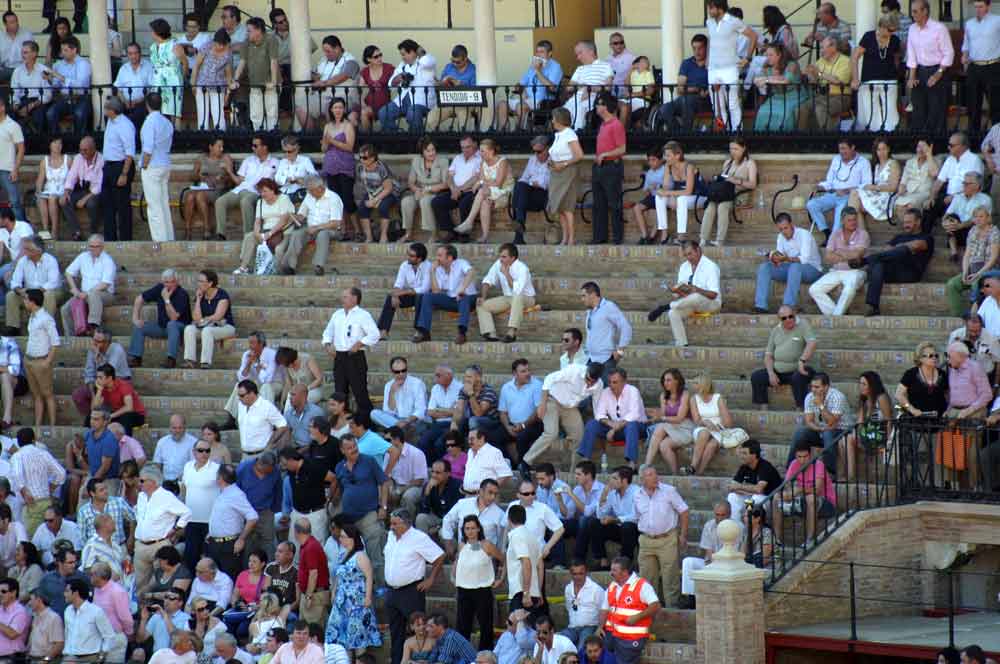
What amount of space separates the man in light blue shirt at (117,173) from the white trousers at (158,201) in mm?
229

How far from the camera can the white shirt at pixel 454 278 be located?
84.1 feet

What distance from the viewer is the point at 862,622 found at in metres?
21.5

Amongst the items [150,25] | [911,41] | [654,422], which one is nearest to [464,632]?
[654,422]

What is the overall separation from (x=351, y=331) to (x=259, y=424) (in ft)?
5.06

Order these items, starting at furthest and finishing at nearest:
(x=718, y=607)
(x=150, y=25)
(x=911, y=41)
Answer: (x=150, y=25) → (x=911, y=41) → (x=718, y=607)

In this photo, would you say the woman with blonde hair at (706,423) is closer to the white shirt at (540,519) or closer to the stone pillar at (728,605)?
the white shirt at (540,519)

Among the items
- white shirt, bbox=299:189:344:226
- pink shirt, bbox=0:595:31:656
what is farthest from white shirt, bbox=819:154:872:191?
pink shirt, bbox=0:595:31:656

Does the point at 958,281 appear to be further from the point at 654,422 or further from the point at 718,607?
the point at 718,607

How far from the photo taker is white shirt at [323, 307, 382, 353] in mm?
24766

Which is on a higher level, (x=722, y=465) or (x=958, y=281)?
(x=958, y=281)

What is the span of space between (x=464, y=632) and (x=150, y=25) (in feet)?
41.2

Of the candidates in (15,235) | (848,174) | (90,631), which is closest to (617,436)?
(848,174)

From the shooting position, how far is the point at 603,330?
24.2 meters

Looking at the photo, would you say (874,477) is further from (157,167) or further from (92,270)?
(157,167)
